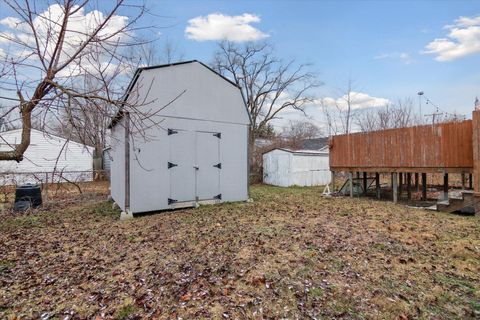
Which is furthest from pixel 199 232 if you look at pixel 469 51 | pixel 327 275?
pixel 469 51

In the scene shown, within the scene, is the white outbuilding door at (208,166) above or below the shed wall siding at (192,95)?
below

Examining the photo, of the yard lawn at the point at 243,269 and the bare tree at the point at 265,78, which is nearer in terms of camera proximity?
the yard lawn at the point at 243,269

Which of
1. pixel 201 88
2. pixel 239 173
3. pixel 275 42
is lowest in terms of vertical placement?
pixel 239 173

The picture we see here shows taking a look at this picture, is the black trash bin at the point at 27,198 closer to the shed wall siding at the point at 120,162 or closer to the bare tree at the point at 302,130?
the shed wall siding at the point at 120,162

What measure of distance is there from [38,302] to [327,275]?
3.08 m

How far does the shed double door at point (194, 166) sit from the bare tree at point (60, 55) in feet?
14.5

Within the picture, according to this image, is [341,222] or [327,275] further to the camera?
[341,222]

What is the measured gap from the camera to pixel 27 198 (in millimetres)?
8398

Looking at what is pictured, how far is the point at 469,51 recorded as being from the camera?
14539 millimetres

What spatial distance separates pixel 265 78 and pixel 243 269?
73.2 ft

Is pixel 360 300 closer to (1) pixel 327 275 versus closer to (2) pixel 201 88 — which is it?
(1) pixel 327 275

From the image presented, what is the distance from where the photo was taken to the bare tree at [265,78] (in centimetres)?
2350

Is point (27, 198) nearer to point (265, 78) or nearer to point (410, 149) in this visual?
point (410, 149)

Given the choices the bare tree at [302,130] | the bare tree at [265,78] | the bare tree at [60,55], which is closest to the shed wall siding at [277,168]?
the bare tree at [265,78]
